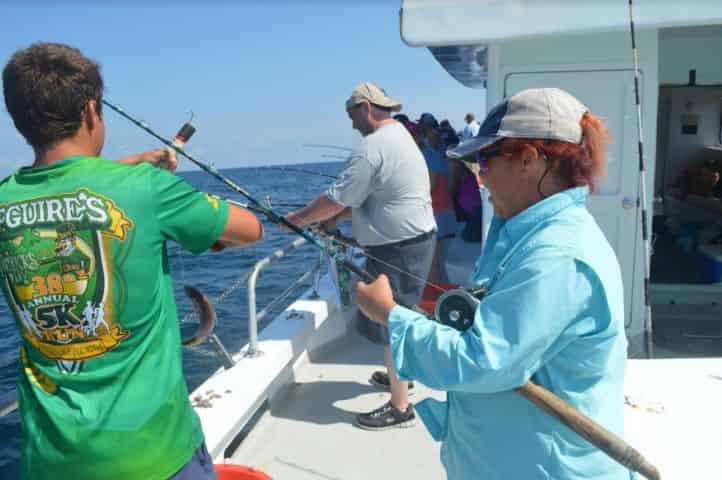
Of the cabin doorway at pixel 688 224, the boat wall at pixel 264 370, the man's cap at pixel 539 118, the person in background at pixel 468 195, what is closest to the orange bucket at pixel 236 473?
the boat wall at pixel 264 370

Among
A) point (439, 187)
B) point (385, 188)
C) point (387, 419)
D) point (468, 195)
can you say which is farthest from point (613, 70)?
point (387, 419)

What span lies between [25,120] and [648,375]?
2.56 m

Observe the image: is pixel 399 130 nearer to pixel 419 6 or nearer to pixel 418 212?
pixel 418 212

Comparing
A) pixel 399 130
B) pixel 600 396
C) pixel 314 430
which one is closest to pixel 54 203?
pixel 600 396

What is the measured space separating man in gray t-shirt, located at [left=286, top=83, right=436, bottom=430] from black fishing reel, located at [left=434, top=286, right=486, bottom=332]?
1.91 meters

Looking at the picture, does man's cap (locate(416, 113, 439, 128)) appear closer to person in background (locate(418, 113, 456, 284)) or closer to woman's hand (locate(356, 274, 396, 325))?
person in background (locate(418, 113, 456, 284))

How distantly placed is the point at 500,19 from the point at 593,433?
3.29 metres

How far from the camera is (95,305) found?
4.61 ft

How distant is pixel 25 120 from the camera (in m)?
1.41

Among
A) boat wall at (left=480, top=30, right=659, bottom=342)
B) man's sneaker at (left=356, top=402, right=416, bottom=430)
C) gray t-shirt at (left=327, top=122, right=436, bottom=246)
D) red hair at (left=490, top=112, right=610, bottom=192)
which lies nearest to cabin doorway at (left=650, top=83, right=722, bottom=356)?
boat wall at (left=480, top=30, right=659, bottom=342)

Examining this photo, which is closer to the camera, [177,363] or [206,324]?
[177,363]

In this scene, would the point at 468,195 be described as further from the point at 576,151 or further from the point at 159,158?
the point at 576,151

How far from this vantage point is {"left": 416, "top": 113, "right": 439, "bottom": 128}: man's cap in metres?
6.30

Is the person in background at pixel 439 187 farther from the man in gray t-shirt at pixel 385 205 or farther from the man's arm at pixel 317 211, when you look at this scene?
the man's arm at pixel 317 211
